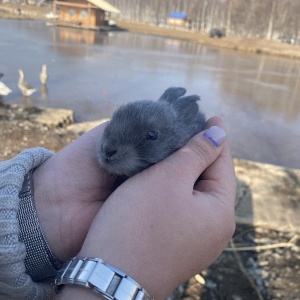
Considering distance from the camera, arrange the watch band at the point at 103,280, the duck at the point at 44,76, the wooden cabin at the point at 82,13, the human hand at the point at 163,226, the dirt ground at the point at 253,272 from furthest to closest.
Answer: the wooden cabin at the point at 82,13 < the duck at the point at 44,76 < the dirt ground at the point at 253,272 < the human hand at the point at 163,226 < the watch band at the point at 103,280

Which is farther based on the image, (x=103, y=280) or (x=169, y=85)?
(x=169, y=85)

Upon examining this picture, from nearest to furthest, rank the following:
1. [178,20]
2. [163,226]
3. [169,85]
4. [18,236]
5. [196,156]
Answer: [163,226] → [18,236] → [196,156] → [169,85] → [178,20]

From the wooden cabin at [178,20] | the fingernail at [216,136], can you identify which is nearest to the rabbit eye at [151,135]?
the fingernail at [216,136]

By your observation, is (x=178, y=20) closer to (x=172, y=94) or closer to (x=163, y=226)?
(x=172, y=94)

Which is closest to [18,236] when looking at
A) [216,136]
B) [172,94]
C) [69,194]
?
[69,194]

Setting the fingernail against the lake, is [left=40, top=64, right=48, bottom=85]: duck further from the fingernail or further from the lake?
the fingernail

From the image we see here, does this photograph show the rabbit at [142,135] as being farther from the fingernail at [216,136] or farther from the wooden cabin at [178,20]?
the wooden cabin at [178,20]

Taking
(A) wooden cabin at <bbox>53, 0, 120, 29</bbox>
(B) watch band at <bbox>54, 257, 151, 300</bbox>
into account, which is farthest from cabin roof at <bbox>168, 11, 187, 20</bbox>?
(B) watch band at <bbox>54, 257, 151, 300</bbox>

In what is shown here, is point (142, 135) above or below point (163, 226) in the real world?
above
